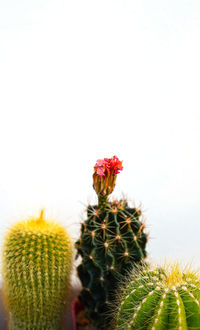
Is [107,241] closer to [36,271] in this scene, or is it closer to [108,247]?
[108,247]

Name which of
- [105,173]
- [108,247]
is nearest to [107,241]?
[108,247]

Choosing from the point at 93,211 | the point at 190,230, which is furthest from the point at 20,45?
the point at 190,230

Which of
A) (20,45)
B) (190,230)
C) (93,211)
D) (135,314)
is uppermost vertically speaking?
(20,45)

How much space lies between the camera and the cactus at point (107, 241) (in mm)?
919

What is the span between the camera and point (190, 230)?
1.40 m

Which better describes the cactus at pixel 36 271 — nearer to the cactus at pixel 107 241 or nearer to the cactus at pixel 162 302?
the cactus at pixel 107 241

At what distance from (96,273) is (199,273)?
0.25m

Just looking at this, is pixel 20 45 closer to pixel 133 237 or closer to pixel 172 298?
pixel 133 237

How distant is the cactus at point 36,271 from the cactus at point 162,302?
0.70ft

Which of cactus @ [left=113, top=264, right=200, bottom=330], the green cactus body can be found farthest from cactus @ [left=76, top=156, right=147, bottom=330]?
cactus @ [left=113, top=264, right=200, bottom=330]

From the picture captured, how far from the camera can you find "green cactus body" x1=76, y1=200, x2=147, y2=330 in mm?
919

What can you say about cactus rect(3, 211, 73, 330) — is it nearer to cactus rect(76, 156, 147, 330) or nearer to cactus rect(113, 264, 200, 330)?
cactus rect(76, 156, 147, 330)

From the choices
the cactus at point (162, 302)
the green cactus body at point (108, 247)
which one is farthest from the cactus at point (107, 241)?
the cactus at point (162, 302)

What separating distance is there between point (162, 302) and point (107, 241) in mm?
249
